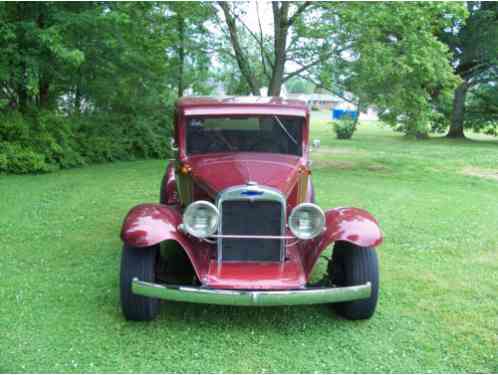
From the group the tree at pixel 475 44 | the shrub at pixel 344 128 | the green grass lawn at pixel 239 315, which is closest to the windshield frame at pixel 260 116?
the green grass lawn at pixel 239 315

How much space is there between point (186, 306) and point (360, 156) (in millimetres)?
12368

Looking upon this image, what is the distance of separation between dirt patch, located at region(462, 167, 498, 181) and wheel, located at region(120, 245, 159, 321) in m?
9.83

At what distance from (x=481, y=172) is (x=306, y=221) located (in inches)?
397

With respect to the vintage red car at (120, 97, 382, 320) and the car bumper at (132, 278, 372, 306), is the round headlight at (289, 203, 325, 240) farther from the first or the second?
the car bumper at (132, 278, 372, 306)

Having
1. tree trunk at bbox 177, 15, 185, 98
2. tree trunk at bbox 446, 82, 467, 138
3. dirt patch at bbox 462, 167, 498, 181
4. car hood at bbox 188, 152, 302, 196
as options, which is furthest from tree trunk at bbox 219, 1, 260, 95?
tree trunk at bbox 446, 82, 467, 138

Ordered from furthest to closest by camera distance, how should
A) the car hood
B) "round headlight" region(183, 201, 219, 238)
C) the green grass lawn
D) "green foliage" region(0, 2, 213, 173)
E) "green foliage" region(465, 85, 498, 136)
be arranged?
"green foliage" region(465, 85, 498, 136) → "green foliage" region(0, 2, 213, 173) → the car hood → "round headlight" region(183, 201, 219, 238) → the green grass lawn

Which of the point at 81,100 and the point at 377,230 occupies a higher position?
the point at 81,100

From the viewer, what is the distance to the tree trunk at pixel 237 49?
11.6 m

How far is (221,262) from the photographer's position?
394cm

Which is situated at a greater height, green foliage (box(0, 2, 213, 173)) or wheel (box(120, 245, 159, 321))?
green foliage (box(0, 2, 213, 173))

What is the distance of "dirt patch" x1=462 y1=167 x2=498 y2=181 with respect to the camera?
1169 centimetres

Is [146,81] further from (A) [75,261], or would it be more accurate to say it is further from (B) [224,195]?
(B) [224,195]

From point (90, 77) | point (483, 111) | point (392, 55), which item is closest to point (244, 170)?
point (392, 55)

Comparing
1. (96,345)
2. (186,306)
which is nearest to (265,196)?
(186,306)
